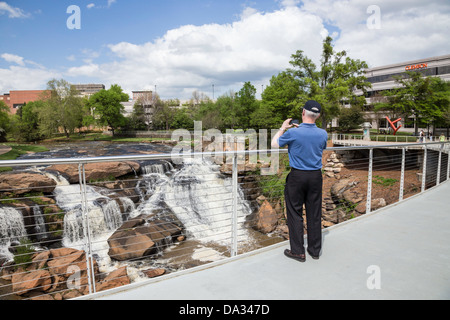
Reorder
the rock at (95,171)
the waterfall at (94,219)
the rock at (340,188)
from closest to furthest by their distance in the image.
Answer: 1. the waterfall at (94,219)
2. the rock at (340,188)
3. the rock at (95,171)

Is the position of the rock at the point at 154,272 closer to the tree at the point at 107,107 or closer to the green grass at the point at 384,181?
the green grass at the point at 384,181

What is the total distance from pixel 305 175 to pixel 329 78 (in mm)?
32616

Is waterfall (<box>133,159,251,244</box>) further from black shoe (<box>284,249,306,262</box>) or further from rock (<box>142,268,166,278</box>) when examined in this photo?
black shoe (<box>284,249,306,262</box>)

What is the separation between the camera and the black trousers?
10.4 feet

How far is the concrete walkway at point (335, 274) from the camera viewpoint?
2.59m

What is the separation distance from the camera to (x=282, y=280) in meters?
2.84

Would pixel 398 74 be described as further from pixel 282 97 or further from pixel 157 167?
pixel 157 167

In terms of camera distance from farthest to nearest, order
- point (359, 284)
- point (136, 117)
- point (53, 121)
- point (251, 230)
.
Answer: point (136, 117)
point (53, 121)
point (251, 230)
point (359, 284)

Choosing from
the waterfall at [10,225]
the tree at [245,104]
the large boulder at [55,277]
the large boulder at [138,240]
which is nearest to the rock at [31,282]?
the large boulder at [55,277]

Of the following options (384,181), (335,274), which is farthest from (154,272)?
(384,181)

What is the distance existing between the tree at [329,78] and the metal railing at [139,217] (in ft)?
30.7
